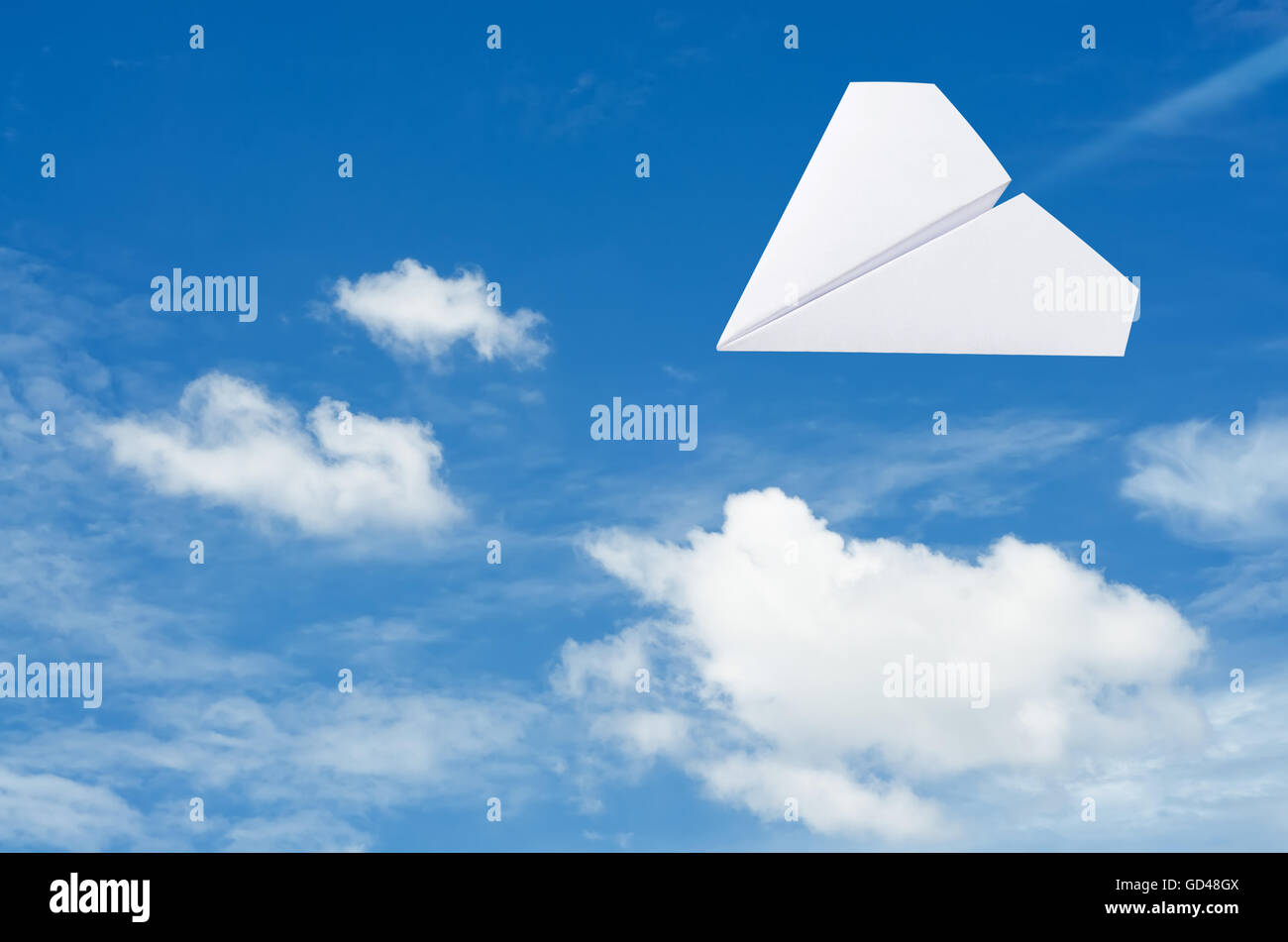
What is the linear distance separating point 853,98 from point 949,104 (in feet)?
5.65

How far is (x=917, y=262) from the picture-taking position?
19.3m

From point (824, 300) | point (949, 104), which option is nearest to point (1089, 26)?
point (949, 104)

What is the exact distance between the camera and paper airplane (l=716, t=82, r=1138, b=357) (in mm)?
18953

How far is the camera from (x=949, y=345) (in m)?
19.2

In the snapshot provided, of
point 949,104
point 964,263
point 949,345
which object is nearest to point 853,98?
point 949,104

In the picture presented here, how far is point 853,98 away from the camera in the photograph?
19.4 meters

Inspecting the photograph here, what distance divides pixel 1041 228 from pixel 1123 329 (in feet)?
7.63

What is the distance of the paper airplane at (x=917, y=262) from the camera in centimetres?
1895
